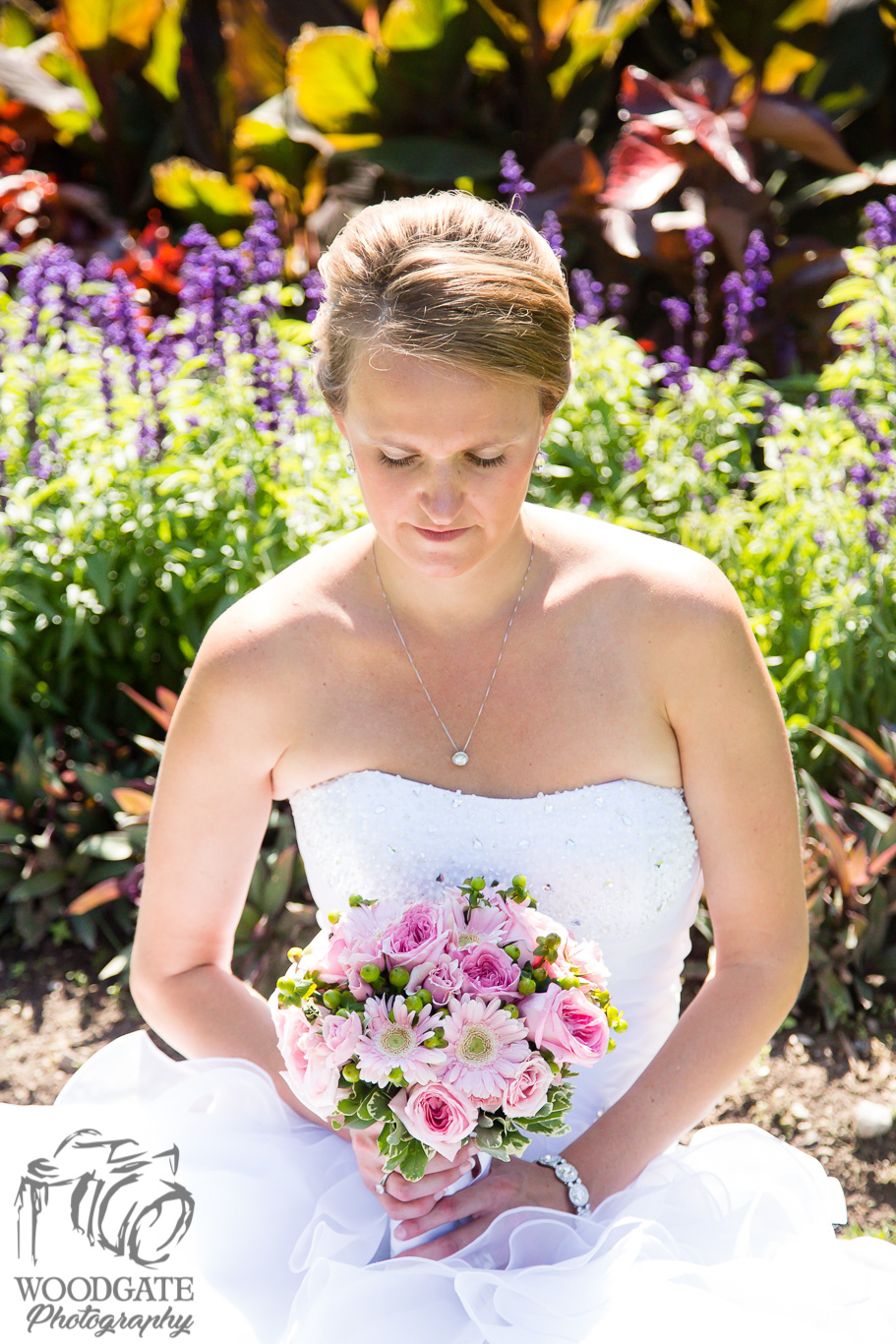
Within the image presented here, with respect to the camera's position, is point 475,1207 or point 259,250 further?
point 259,250

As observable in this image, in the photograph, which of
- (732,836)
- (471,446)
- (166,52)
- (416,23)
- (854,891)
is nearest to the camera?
(471,446)

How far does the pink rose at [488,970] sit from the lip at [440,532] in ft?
1.88

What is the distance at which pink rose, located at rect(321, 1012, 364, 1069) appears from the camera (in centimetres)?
145

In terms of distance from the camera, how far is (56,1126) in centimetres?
186

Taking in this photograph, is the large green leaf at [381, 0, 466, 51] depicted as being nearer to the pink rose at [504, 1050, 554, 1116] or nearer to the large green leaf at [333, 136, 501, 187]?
the large green leaf at [333, 136, 501, 187]

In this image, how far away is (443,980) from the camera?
1.50 m

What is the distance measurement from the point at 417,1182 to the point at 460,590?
930 millimetres

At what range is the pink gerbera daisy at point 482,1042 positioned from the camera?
1446 millimetres

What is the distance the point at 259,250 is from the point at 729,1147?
9.88 feet

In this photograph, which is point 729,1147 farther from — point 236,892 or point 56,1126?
point 56,1126

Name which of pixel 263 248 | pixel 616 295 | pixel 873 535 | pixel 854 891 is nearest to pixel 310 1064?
pixel 854 891

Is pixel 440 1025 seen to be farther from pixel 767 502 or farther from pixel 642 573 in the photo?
pixel 767 502

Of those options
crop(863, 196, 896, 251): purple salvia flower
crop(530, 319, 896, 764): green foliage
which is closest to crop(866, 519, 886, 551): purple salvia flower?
crop(530, 319, 896, 764): green foliage

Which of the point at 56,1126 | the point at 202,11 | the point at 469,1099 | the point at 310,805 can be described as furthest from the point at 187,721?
the point at 202,11
